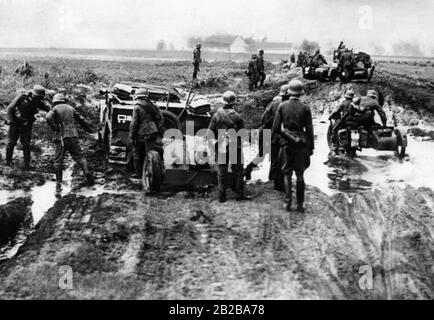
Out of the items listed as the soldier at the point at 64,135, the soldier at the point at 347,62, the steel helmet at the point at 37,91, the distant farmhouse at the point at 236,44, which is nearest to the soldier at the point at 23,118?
the steel helmet at the point at 37,91

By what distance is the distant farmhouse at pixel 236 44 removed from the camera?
72.7m

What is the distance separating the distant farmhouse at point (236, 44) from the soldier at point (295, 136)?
6617cm

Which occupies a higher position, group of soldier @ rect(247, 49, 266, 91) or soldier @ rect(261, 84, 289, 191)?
group of soldier @ rect(247, 49, 266, 91)

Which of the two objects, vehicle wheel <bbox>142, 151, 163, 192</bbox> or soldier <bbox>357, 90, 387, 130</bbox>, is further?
soldier <bbox>357, 90, 387, 130</bbox>

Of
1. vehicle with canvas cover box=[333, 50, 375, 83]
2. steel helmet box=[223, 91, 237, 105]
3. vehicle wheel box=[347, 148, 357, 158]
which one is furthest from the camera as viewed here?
vehicle with canvas cover box=[333, 50, 375, 83]

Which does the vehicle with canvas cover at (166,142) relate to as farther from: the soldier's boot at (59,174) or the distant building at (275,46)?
the distant building at (275,46)

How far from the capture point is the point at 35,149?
1077 cm

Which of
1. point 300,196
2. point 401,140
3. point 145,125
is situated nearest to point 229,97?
point 145,125

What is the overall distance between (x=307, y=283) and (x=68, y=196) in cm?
451

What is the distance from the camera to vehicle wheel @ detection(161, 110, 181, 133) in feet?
30.8

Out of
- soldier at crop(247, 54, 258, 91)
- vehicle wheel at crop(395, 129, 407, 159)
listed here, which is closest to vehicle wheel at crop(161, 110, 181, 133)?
vehicle wheel at crop(395, 129, 407, 159)

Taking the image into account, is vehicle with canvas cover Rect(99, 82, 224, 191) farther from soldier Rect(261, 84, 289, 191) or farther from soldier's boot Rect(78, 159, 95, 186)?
soldier Rect(261, 84, 289, 191)
